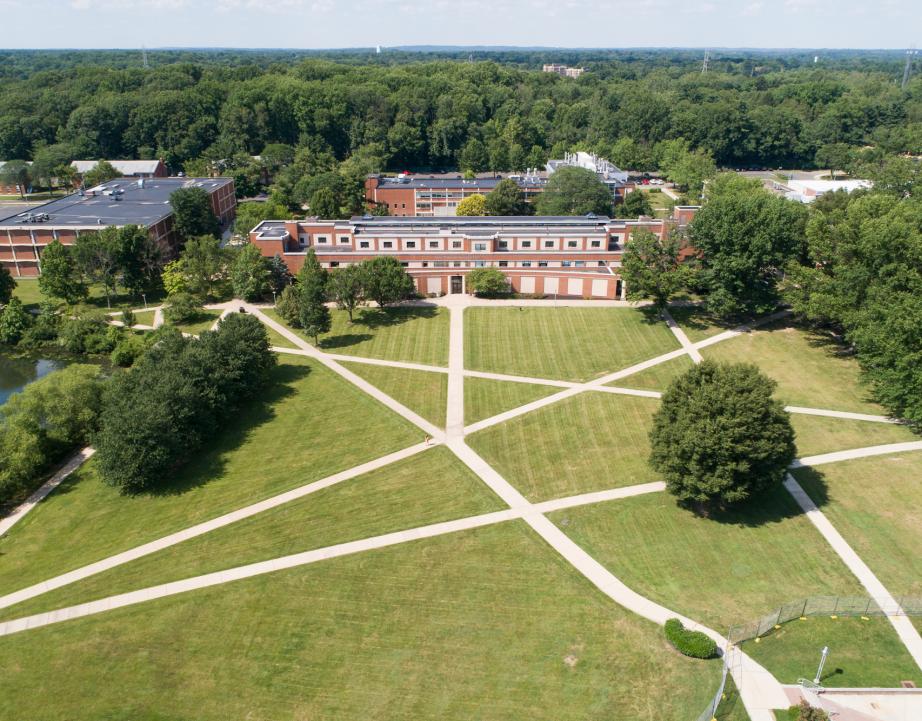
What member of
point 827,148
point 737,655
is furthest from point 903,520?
point 827,148

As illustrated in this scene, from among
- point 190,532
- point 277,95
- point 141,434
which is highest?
point 277,95

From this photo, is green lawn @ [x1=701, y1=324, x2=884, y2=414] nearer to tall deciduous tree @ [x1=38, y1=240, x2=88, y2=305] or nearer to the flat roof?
tall deciduous tree @ [x1=38, y1=240, x2=88, y2=305]

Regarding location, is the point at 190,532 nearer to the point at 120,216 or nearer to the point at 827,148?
the point at 120,216

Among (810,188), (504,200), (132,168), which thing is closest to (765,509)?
(504,200)

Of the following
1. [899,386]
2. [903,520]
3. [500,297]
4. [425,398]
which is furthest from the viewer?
[500,297]

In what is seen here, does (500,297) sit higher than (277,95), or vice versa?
(277,95)

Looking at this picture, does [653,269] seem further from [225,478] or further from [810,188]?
[810,188]
